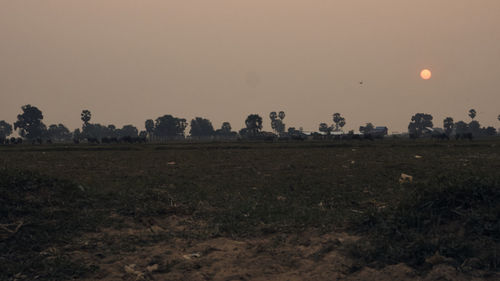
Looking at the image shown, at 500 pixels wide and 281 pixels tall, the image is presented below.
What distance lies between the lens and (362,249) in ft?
18.4

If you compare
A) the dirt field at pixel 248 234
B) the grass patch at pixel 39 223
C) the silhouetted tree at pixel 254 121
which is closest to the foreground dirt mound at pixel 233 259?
the dirt field at pixel 248 234

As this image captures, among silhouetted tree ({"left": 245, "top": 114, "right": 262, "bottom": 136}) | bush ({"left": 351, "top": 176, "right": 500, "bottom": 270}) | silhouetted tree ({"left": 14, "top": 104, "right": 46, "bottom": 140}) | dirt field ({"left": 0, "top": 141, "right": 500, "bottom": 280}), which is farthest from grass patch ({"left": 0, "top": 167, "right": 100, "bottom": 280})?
silhouetted tree ({"left": 14, "top": 104, "right": 46, "bottom": 140})

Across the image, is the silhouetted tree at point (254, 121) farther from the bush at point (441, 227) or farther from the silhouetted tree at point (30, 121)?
the bush at point (441, 227)

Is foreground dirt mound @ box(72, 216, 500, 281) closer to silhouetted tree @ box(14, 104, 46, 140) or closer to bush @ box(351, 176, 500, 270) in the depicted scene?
bush @ box(351, 176, 500, 270)

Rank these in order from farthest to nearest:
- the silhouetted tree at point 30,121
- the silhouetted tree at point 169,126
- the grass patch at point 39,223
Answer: the silhouetted tree at point 169,126 < the silhouetted tree at point 30,121 < the grass patch at point 39,223

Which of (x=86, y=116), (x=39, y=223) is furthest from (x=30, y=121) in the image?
(x=39, y=223)

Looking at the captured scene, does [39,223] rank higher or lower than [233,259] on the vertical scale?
higher

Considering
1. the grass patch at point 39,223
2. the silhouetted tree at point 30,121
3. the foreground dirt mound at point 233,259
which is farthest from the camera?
the silhouetted tree at point 30,121

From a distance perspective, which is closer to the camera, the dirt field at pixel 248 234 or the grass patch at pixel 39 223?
the dirt field at pixel 248 234

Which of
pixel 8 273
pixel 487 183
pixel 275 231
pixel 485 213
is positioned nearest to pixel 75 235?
pixel 8 273

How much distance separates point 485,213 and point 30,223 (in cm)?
836

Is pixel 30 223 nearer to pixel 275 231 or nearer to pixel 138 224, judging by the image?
pixel 138 224

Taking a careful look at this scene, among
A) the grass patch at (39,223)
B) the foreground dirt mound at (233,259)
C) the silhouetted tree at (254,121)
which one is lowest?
the foreground dirt mound at (233,259)

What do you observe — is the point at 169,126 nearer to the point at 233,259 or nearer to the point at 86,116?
the point at 86,116
